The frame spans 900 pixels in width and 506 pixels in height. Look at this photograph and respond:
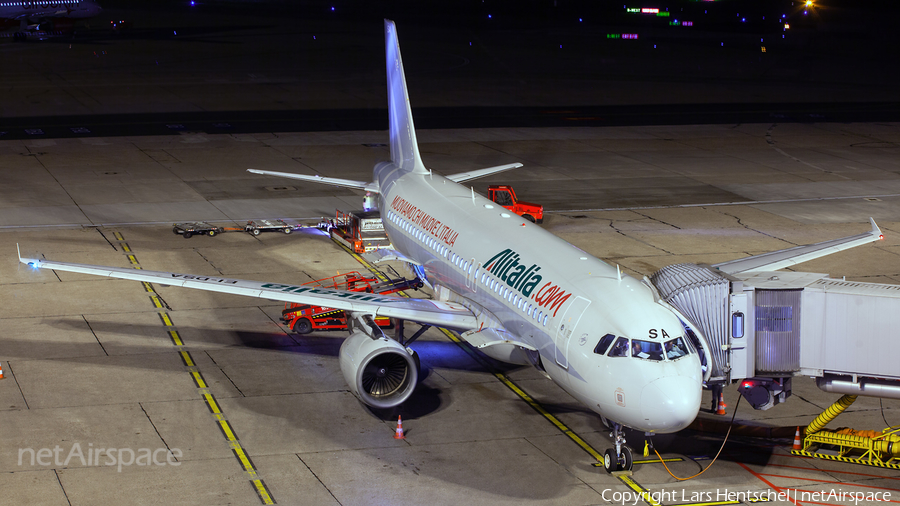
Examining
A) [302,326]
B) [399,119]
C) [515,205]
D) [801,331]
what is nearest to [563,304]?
[801,331]

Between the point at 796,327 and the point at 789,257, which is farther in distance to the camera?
the point at 789,257

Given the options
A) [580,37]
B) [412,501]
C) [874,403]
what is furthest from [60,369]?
[580,37]

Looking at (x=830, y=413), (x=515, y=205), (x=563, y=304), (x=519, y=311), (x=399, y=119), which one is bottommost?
(x=830, y=413)

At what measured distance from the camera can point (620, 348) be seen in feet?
69.7

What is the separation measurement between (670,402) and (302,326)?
15.1 meters

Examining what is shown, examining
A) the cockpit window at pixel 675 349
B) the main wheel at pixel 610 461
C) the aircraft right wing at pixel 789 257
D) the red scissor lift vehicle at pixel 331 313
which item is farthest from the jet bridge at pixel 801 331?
the red scissor lift vehicle at pixel 331 313

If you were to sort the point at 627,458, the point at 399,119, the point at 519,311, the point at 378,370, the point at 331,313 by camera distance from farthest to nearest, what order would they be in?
the point at 399,119, the point at 331,313, the point at 378,370, the point at 519,311, the point at 627,458

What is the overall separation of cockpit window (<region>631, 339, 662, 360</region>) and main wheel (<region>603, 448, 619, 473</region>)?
3.10 meters

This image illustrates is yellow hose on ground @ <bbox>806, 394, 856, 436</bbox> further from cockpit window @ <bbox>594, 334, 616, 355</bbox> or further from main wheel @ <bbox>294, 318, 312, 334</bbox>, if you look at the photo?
main wheel @ <bbox>294, 318, 312, 334</bbox>

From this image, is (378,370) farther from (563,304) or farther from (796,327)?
(796,327)

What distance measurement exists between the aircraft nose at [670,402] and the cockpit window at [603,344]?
4.33ft

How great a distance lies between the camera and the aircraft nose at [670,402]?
2048cm

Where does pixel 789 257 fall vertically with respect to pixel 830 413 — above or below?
above

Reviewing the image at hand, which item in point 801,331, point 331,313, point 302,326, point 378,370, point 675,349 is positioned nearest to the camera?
point 675,349
